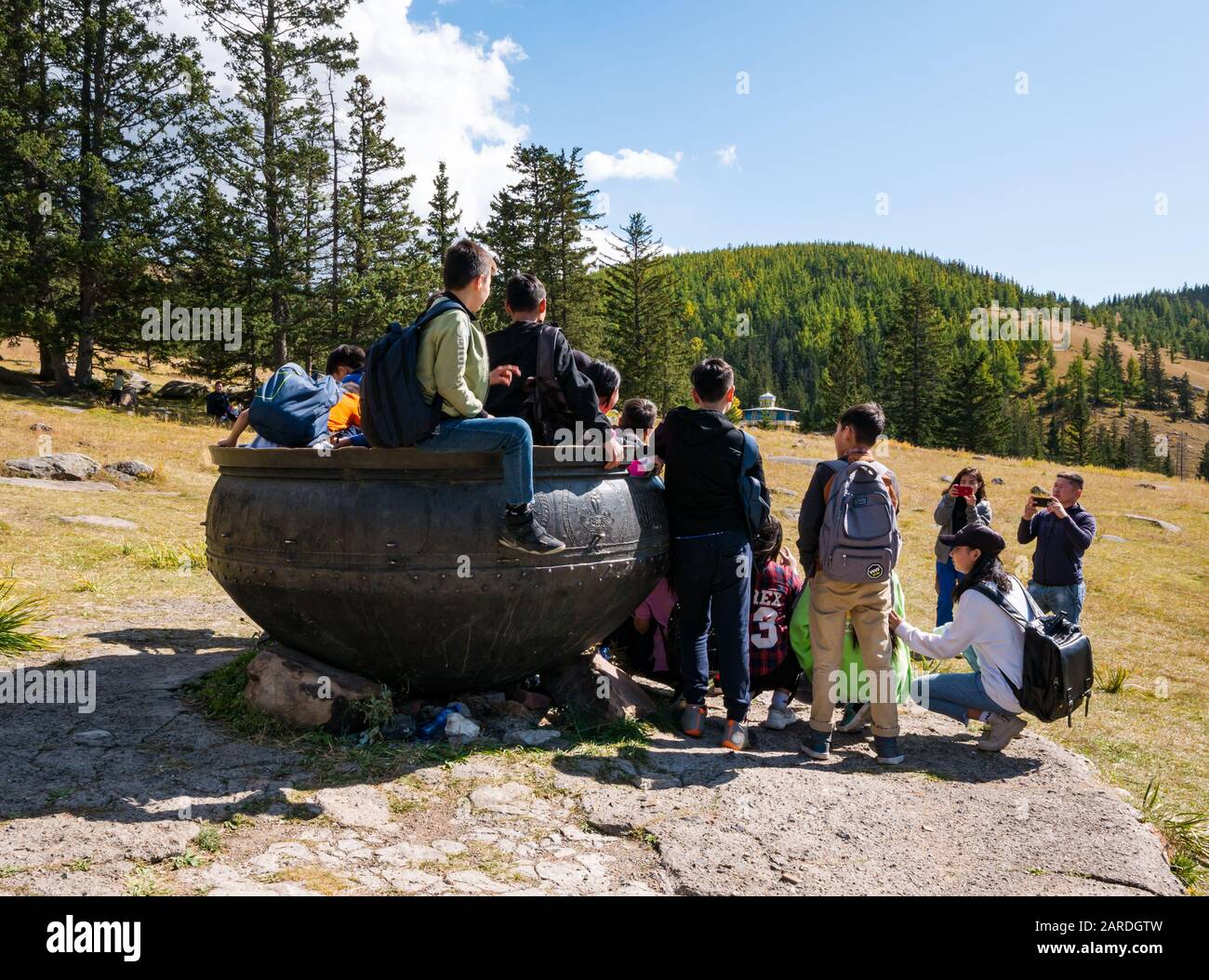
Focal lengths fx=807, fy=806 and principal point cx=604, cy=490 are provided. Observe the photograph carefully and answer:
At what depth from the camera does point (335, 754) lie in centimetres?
426

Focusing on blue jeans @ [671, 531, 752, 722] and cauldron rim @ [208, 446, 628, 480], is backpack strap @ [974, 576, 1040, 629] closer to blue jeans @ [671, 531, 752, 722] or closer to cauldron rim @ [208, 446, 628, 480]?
blue jeans @ [671, 531, 752, 722]

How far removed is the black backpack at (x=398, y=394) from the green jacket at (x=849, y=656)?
275 centimetres

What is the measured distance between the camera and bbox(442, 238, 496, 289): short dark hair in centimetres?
423

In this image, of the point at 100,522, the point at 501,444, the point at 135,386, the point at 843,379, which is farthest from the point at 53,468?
the point at 843,379

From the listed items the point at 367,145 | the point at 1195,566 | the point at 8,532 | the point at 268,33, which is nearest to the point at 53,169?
the point at 268,33

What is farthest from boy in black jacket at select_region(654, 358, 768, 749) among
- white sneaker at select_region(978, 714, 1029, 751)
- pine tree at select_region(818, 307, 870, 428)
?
pine tree at select_region(818, 307, 870, 428)

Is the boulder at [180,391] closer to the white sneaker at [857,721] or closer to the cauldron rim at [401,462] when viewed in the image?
the cauldron rim at [401,462]

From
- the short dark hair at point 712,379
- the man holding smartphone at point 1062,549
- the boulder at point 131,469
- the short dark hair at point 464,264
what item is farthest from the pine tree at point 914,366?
the short dark hair at point 464,264

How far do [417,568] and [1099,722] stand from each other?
613 cm

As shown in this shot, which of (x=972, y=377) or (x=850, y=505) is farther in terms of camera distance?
(x=972, y=377)

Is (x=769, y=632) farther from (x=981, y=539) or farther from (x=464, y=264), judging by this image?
(x=464, y=264)

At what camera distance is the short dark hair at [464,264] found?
13.9 feet

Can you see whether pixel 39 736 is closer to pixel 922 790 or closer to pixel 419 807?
pixel 419 807

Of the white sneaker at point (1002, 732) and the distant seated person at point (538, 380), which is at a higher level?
the distant seated person at point (538, 380)
